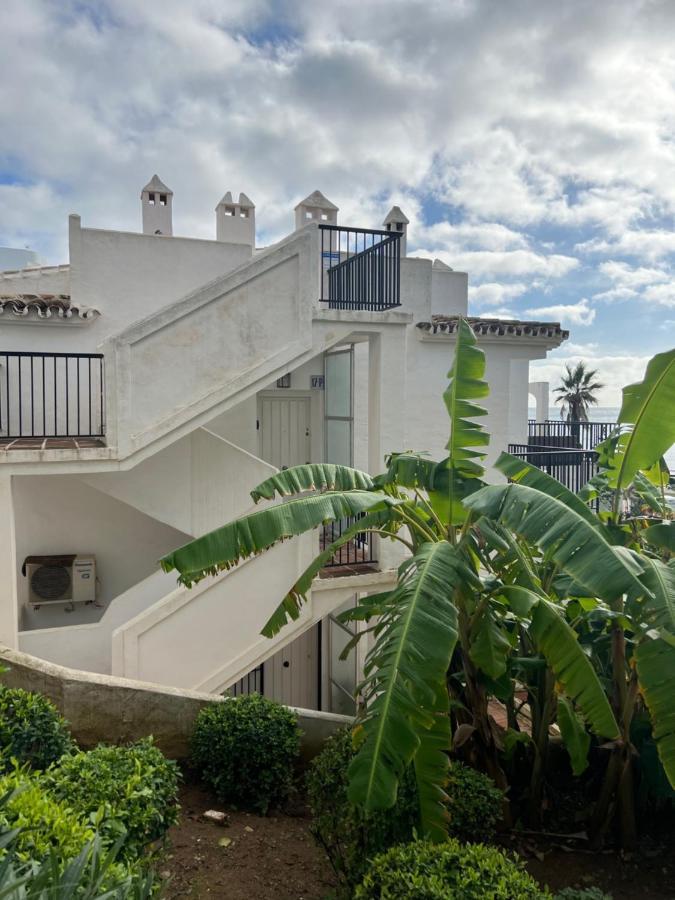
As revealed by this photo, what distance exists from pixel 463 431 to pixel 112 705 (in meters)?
3.82

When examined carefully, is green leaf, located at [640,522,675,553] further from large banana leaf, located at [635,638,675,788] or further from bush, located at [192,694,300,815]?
bush, located at [192,694,300,815]

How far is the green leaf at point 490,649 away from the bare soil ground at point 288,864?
1296 millimetres

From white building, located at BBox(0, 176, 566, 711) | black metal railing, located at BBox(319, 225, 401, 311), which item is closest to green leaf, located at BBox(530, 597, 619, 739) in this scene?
white building, located at BBox(0, 176, 566, 711)

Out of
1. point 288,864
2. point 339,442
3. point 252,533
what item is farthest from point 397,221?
point 288,864

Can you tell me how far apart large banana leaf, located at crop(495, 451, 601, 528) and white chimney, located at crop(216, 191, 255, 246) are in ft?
32.0

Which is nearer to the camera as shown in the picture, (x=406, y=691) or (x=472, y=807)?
(x=406, y=691)

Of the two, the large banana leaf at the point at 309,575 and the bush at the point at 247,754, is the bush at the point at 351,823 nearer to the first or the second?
the bush at the point at 247,754

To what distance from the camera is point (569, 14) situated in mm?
6023

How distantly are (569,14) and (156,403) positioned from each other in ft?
20.3

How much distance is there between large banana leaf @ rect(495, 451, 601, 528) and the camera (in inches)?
184

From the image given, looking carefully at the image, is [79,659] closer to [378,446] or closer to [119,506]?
[119,506]

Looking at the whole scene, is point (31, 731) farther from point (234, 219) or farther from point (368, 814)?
point (234, 219)

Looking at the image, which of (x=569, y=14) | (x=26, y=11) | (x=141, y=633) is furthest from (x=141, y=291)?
(x=569, y=14)

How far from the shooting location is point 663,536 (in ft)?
14.6
